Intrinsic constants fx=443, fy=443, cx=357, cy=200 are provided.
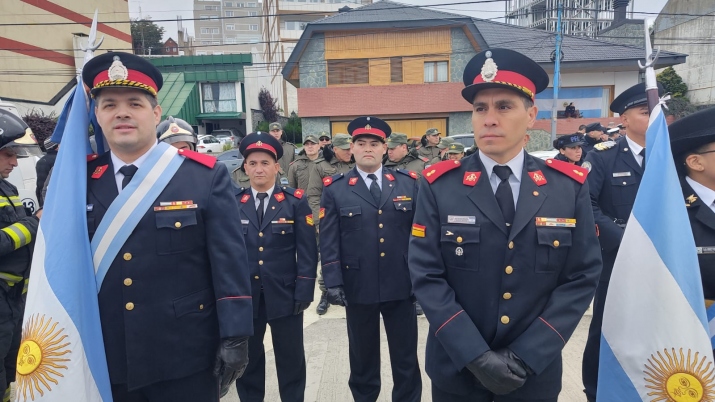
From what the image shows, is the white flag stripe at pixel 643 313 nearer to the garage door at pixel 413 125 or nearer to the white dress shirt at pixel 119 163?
the white dress shirt at pixel 119 163

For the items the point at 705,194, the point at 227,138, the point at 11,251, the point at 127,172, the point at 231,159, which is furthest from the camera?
the point at 227,138

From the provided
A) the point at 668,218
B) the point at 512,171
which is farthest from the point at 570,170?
the point at 668,218

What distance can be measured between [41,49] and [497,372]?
26.4 m

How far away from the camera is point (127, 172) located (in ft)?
6.82

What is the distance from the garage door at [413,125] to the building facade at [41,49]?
1082cm

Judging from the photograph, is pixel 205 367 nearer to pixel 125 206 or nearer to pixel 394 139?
pixel 125 206

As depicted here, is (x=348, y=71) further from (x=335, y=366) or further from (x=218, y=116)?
(x=218, y=116)

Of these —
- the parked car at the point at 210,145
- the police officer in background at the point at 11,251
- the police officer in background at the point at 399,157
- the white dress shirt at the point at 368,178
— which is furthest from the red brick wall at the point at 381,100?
the police officer in background at the point at 11,251

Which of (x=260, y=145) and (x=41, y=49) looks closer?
(x=260, y=145)

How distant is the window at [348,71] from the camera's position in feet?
63.5

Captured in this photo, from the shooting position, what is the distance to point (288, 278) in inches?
130

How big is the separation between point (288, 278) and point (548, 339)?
1.93m

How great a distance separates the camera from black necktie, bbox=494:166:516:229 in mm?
2059

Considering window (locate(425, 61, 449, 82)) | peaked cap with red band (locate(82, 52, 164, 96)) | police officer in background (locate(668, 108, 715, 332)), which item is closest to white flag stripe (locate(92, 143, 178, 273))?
peaked cap with red band (locate(82, 52, 164, 96))
